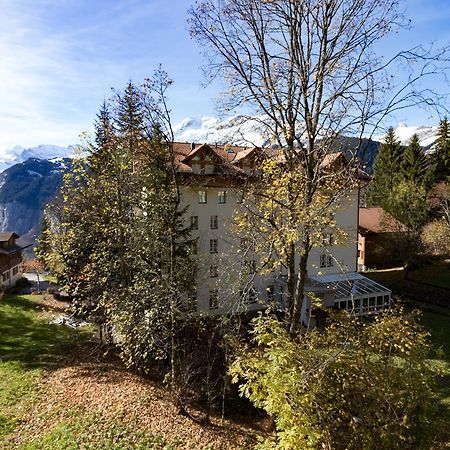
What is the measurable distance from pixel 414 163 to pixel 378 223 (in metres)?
11.0

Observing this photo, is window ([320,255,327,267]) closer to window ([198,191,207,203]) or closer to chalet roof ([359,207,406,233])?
window ([198,191,207,203])

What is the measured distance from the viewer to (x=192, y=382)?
16.1 metres

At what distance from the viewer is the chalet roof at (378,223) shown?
137 feet

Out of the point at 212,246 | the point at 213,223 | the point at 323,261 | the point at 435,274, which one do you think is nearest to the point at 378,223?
the point at 435,274

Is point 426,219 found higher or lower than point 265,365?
higher

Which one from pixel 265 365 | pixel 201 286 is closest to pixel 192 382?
pixel 265 365

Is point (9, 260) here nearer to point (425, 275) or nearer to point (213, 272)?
point (213, 272)

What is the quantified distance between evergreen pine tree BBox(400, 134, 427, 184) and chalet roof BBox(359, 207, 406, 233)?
20.0ft

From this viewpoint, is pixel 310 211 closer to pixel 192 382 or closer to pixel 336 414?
pixel 336 414

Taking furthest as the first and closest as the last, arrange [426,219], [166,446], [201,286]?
[426,219] → [201,286] → [166,446]

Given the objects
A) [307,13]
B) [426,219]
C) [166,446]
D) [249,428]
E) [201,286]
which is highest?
[307,13]

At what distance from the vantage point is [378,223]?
152ft

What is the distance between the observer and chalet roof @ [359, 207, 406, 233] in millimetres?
41659

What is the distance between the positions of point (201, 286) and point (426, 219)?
27.1 meters
